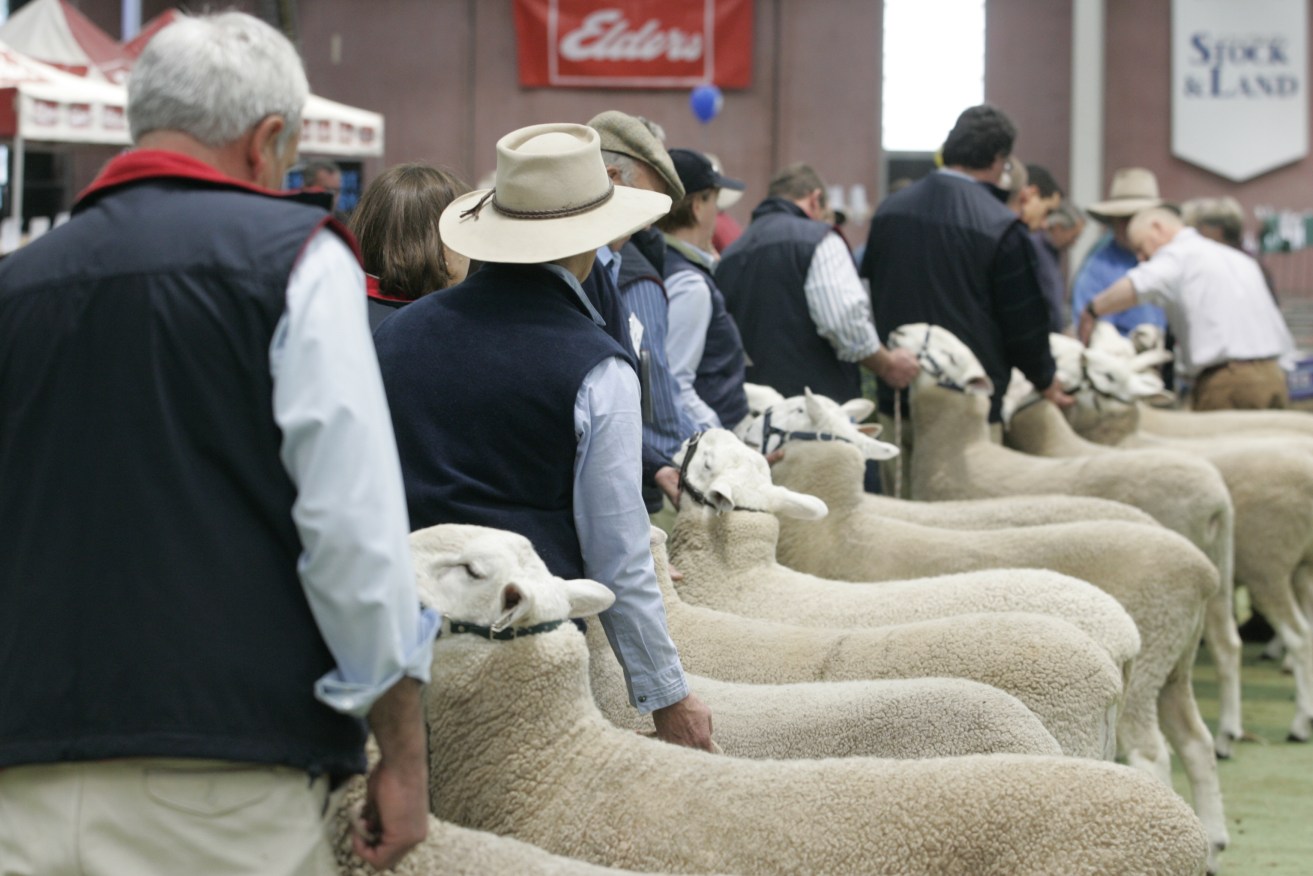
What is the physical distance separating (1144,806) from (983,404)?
4116 mm

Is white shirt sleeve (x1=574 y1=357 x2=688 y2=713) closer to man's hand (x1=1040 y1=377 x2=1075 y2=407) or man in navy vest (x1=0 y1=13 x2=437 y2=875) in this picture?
man in navy vest (x1=0 y1=13 x2=437 y2=875)

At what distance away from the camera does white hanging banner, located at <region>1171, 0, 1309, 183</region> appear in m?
16.6

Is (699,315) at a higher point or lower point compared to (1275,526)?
A: higher

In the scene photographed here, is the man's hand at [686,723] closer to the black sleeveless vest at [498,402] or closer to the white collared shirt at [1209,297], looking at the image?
the black sleeveless vest at [498,402]

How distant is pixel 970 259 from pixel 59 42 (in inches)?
310

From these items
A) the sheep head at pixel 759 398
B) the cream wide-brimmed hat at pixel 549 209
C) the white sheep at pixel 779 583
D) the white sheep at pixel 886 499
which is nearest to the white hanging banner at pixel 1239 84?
the white sheep at pixel 886 499

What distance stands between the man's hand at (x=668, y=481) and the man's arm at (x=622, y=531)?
138 cm

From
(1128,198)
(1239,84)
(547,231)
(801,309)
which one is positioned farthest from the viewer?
(1239,84)

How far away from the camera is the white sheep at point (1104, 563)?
4.72 metres

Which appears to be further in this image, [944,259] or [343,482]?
[944,259]

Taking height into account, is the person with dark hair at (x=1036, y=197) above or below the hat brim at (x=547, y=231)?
above

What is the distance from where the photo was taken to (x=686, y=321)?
4.83 m

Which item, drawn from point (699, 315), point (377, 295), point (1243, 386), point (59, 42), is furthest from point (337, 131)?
point (377, 295)

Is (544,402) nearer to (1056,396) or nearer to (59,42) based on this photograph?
(1056,396)
